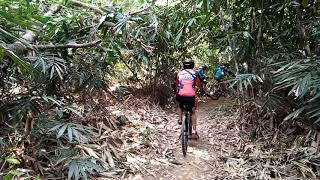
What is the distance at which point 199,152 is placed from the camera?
15.3 feet

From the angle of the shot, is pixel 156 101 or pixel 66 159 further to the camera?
pixel 156 101

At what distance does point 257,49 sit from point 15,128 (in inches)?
124

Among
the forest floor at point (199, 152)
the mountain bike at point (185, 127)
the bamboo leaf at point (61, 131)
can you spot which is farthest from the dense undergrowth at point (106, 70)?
the mountain bike at point (185, 127)

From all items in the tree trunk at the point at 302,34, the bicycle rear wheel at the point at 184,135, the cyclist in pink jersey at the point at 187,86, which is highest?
the tree trunk at the point at 302,34

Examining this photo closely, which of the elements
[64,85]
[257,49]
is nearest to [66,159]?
[64,85]

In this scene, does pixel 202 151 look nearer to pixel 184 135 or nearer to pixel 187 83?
pixel 184 135

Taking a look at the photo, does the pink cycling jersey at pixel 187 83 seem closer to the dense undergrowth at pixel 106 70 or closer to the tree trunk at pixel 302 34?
the dense undergrowth at pixel 106 70

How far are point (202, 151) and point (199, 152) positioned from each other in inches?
2.6

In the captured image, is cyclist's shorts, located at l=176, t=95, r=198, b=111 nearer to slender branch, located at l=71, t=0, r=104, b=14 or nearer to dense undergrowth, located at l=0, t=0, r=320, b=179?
dense undergrowth, located at l=0, t=0, r=320, b=179

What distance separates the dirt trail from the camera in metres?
4.00

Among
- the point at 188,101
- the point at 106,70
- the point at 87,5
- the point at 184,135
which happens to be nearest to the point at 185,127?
the point at 184,135

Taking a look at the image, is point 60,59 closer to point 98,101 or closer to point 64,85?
point 64,85

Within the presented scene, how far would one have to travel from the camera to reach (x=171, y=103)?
712 centimetres

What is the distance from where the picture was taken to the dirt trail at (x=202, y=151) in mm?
3996
